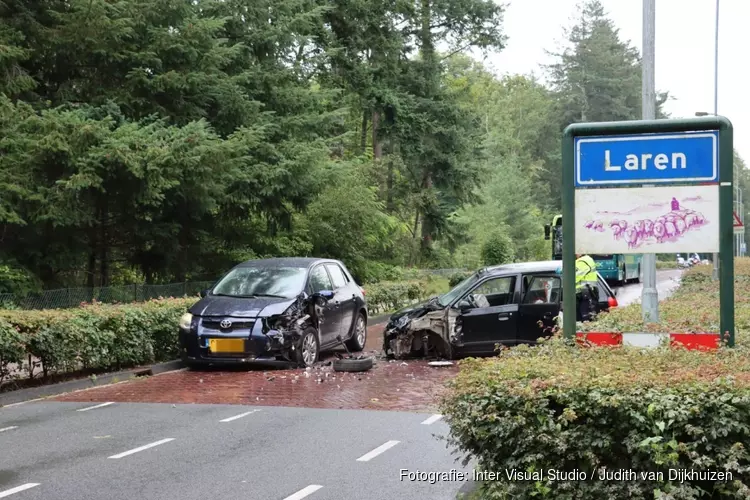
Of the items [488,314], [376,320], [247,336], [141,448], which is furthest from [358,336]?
[141,448]

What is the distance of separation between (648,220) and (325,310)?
8144mm

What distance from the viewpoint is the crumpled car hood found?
1310 cm

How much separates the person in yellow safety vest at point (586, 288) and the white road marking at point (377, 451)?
19.8 feet

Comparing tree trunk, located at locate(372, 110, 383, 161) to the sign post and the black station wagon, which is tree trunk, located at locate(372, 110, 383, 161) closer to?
the black station wagon

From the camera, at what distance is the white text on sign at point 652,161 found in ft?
22.2

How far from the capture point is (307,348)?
13.6 meters

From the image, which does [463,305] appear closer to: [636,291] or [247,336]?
[247,336]

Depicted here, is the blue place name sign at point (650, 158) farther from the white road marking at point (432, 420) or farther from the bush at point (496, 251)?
the bush at point (496, 251)

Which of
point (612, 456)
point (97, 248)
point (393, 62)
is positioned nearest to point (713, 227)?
point (612, 456)

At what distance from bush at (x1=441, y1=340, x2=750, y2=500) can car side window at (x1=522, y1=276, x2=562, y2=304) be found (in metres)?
8.67

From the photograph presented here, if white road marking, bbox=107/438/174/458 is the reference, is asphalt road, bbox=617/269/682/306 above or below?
above

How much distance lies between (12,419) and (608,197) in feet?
23.0

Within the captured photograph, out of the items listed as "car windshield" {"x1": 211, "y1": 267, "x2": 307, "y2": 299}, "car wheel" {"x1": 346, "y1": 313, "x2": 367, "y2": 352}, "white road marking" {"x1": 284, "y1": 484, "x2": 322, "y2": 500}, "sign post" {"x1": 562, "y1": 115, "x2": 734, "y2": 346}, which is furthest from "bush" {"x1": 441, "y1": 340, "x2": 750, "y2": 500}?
"car wheel" {"x1": 346, "y1": 313, "x2": 367, "y2": 352}

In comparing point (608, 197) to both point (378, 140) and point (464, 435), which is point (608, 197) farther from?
point (378, 140)
